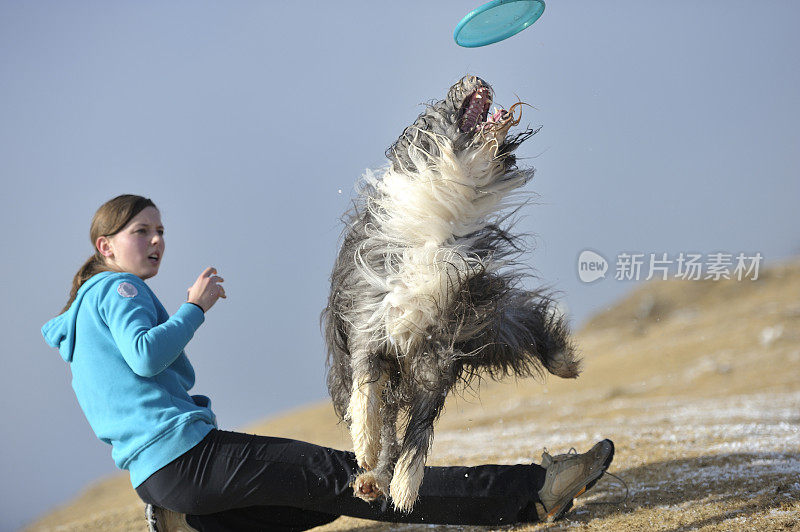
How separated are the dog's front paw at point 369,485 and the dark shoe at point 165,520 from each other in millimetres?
836

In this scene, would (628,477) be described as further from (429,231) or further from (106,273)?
(106,273)

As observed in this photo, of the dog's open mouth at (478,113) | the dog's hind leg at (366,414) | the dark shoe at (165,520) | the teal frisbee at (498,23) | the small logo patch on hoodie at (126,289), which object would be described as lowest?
the dark shoe at (165,520)

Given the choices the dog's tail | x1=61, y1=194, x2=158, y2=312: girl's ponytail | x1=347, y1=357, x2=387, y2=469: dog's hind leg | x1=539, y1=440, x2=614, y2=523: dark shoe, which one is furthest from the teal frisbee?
x1=539, y1=440, x2=614, y2=523: dark shoe

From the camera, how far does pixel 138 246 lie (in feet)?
10.3

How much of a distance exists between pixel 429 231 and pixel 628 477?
7.31 feet

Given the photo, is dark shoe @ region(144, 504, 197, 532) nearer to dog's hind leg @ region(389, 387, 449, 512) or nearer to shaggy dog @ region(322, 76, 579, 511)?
shaggy dog @ region(322, 76, 579, 511)

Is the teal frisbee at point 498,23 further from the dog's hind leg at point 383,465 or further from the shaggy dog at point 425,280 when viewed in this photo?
the dog's hind leg at point 383,465


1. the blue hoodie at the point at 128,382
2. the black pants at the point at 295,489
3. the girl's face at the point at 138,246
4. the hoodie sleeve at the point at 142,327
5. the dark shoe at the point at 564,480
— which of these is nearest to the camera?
the hoodie sleeve at the point at 142,327

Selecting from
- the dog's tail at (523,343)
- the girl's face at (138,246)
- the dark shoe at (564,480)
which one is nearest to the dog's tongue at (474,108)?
the dog's tail at (523,343)

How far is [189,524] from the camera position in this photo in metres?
3.20

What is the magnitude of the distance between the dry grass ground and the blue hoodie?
3.33 feet

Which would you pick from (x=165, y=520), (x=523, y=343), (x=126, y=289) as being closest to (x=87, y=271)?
(x=126, y=289)

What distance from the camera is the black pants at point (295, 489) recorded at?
9.80 ft

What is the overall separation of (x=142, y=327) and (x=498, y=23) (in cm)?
200
